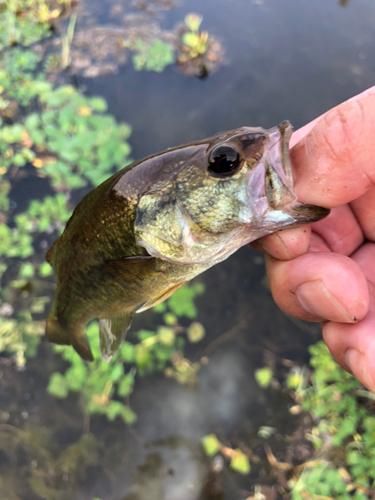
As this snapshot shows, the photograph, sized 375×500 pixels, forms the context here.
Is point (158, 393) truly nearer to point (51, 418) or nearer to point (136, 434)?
point (136, 434)

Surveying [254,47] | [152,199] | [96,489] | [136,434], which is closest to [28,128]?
[152,199]

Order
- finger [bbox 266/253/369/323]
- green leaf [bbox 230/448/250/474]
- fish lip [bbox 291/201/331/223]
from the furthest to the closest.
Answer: green leaf [bbox 230/448/250/474] → finger [bbox 266/253/369/323] → fish lip [bbox 291/201/331/223]

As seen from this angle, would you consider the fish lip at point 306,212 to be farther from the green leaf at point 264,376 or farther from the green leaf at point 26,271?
the green leaf at point 26,271

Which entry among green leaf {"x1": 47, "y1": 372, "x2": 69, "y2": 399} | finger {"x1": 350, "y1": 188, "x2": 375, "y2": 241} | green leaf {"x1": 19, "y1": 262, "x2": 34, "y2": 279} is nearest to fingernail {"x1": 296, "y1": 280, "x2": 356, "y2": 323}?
finger {"x1": 350, "y1": 188, "x2": 375, "y2": 241}

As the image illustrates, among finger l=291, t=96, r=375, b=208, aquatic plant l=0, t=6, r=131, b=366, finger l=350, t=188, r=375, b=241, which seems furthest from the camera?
aquatic plant l=0, t=6, r=131, b=366

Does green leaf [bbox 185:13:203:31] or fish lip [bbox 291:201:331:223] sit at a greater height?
green leaf [bbox 185:13:203:31]

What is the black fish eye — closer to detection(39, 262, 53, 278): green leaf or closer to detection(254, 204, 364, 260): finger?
detection(254, 204, 364, 260): finger

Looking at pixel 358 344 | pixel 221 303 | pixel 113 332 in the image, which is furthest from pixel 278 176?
pixel 221 303
